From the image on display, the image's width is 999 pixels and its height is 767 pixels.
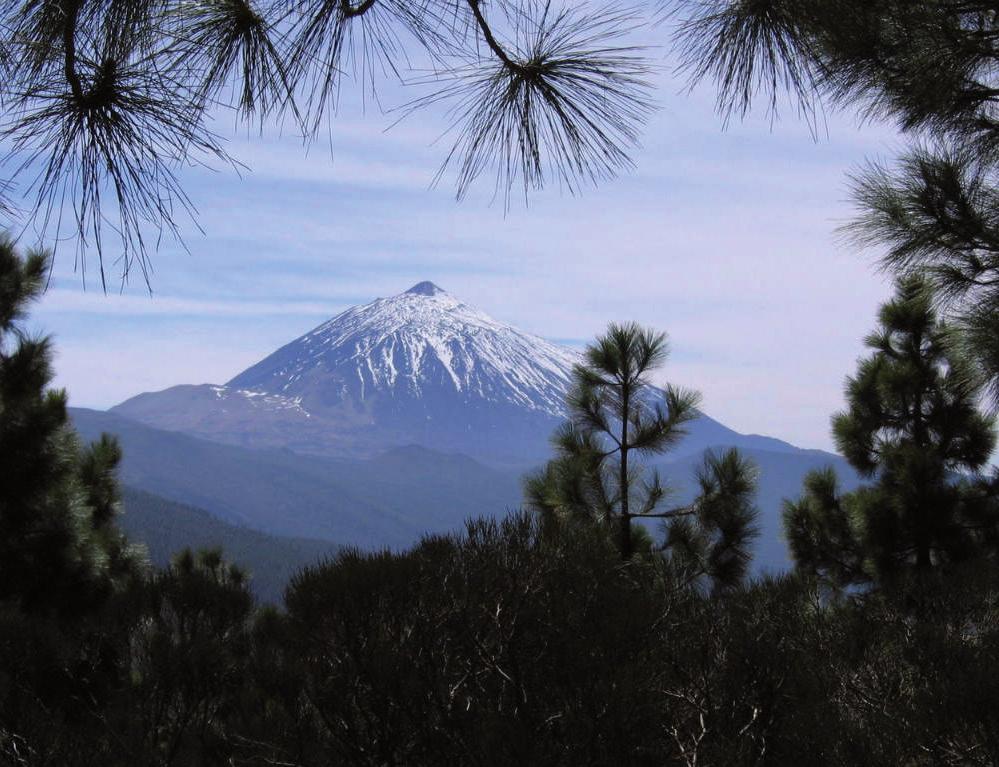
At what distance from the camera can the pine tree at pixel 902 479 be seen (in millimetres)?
11750

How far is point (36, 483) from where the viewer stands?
11.0 meters

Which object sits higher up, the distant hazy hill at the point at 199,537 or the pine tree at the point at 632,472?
the pine tree at the point at 632,472

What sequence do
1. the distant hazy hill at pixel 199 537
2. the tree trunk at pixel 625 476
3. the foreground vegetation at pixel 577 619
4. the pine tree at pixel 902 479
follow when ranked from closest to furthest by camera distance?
the foreground vegetation at pixel 577 619
the tree trunk at pixel 625 476
the pine tree at pixel 902 479
the distant hazy hill at pixel 199 537

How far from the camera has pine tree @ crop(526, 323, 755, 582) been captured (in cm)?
1109

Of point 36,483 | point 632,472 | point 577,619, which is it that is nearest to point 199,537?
point 36,483

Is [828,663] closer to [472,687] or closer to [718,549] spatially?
[718,549]

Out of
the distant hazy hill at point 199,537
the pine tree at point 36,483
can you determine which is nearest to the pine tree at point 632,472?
the pine tree at point 36,483

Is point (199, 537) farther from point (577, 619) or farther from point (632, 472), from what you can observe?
point (577, 619)

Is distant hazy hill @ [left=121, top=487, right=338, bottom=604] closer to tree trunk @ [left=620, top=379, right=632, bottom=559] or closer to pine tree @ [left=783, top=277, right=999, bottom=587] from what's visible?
pine tree @ [left=783, top=277, right=999, bottom=587]

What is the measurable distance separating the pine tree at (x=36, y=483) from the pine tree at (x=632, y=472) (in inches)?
224

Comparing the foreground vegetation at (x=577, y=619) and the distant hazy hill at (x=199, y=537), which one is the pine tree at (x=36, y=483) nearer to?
the foreground vegetation at (x=577, y=619)

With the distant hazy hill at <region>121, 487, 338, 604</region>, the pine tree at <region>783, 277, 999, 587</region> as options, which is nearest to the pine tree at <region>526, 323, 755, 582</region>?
the pine tree at <region>783, 277, 999, 587</region>

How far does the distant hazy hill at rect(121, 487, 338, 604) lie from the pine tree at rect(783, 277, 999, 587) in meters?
142

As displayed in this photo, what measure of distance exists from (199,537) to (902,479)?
186 meters
